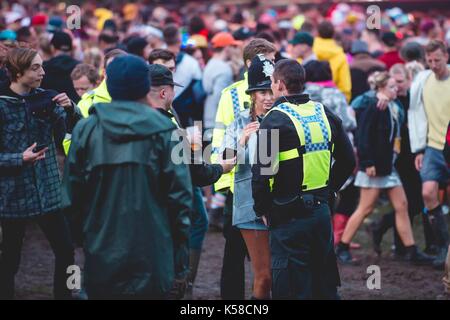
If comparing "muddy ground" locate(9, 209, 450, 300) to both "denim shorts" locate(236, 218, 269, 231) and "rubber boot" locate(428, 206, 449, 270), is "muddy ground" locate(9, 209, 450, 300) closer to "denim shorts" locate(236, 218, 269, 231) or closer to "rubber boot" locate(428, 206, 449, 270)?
"rubber boot" locate(428, 206, 449, 270)

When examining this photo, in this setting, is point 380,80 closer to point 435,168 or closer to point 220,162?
point 435,168

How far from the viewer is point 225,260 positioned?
6430 mm

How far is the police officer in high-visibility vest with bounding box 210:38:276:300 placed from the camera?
20.8 feet

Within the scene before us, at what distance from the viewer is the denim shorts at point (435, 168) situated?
27.5ft

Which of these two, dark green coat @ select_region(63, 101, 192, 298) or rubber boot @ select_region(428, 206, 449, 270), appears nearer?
dark green coat @ select_region(63, 101, 192, 298)

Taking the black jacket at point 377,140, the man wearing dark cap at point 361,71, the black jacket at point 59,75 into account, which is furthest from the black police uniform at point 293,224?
the man wearing dark cap at point 361,71

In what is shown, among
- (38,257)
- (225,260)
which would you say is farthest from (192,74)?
(225,260)

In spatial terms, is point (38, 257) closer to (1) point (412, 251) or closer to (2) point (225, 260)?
(2) point (225, 260)

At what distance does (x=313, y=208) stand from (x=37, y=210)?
83.0 inches

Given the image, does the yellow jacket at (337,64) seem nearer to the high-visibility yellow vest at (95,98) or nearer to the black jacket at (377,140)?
the black jacket at (377,140)

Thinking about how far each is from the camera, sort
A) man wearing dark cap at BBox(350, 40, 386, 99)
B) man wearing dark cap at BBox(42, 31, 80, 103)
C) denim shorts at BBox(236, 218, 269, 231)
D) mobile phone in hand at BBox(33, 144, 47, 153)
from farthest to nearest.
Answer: man wearing dark cap at BBox(350, 40, 386, 99) < man wearing dark cap at BBox(42, 31, 80, 103) < mobile phone in hand at BBox(33, 144, 47, 153) < denim shorts at BBox(236, 218, 269, 231)

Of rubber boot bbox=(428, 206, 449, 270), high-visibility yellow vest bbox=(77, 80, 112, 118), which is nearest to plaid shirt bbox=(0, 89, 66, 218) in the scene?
high-visibility yellow vest bbox=(77, 80, 112, 118)

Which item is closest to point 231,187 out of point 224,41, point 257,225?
point 257,225

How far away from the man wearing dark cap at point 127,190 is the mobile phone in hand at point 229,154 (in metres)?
1.23
